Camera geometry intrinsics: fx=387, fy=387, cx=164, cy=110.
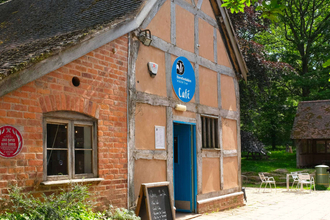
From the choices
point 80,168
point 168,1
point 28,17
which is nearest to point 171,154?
point 80,168

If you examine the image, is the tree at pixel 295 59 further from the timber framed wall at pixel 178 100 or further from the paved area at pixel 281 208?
the timber framed wall at pixel 178 100

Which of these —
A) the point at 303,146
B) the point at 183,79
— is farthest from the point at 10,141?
the point at 303,146

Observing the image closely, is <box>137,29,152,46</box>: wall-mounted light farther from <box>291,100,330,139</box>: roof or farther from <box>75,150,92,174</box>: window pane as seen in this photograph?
<box>291,100,330,139</box>: roof

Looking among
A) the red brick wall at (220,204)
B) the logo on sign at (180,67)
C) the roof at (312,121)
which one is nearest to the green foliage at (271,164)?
the roof at (312,121)

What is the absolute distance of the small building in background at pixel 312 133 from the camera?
23562mm

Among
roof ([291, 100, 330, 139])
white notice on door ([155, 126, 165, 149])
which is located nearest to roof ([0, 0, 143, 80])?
white notice on door ([155, 126, 165, 149])

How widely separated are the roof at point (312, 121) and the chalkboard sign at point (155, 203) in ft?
58.8

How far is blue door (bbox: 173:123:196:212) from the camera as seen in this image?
943cm

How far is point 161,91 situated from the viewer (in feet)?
27.5

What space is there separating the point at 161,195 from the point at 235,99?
207 inches

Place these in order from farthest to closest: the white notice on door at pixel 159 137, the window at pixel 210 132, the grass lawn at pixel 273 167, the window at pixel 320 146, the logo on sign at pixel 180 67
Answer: the window at pixel 320 146 < the grass lawn at pixel 273 167 < the window at pixel 210 132 < the logo on sign at pixel 180 67 < the white notice on door at pixel 159 137

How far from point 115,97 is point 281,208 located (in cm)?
659

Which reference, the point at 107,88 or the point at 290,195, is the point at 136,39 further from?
the point at 290,195

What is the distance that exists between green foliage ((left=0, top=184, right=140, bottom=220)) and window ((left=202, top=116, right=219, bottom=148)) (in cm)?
465
